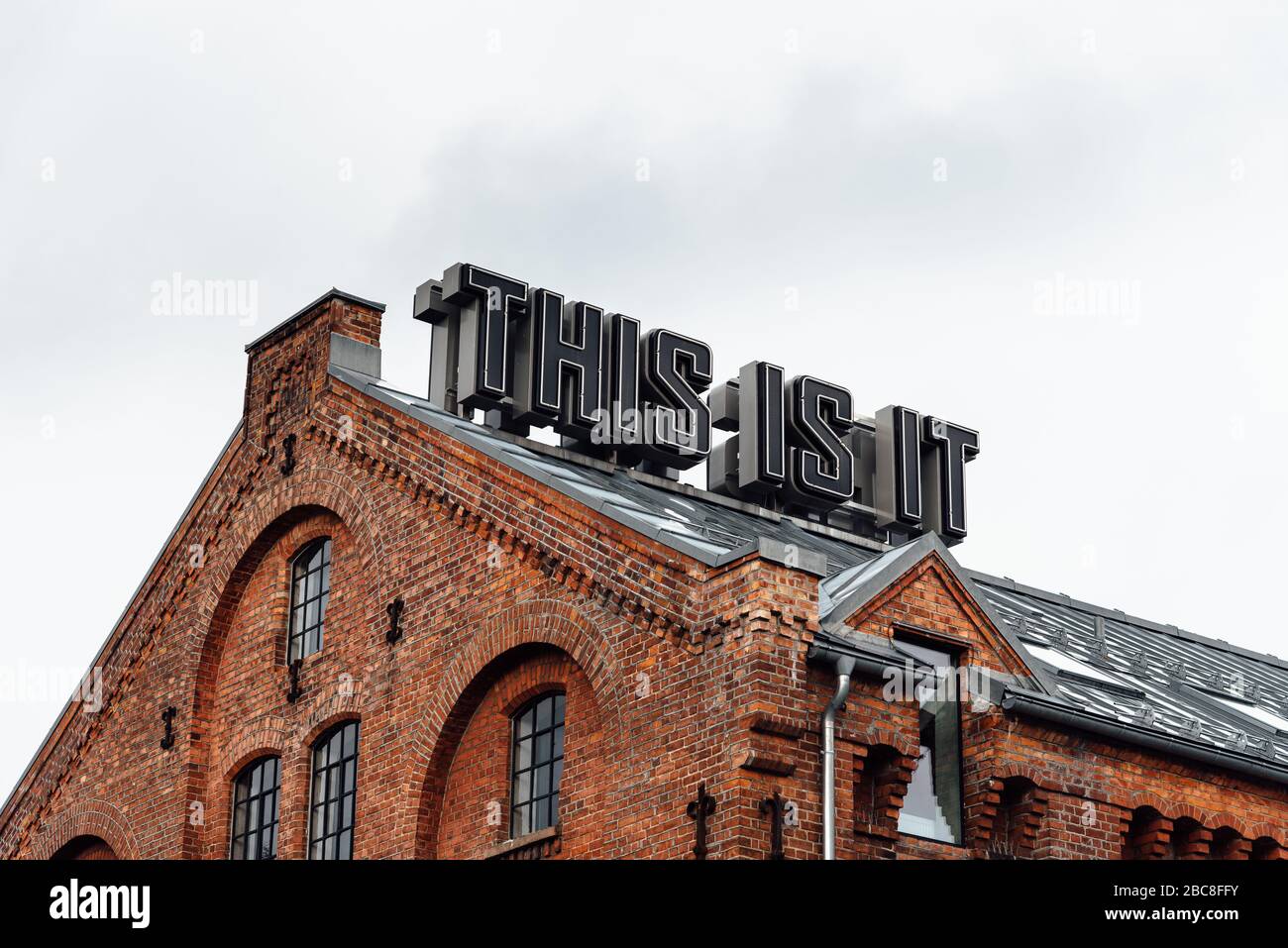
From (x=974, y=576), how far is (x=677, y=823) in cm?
1214

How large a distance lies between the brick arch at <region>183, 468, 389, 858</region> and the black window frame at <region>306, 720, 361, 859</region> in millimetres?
564

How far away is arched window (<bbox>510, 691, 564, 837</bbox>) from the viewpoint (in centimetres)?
2117

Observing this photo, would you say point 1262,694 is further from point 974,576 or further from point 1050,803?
point 1050,803

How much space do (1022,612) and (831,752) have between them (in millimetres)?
10227

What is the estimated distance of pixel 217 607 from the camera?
2642 centimetres

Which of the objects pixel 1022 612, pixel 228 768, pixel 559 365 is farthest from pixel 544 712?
pixel 1022 612

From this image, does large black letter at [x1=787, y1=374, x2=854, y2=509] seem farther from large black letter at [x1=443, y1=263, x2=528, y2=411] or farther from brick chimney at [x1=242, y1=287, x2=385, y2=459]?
brick chimney at [x1=242, y1=287, x2=385, y2=459]

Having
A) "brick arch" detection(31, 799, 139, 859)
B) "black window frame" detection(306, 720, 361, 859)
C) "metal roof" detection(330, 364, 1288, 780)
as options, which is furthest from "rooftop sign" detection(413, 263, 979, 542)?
"brick arch" detection(31, 799, 139, 859)

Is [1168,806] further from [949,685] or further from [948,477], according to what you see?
[948,477]

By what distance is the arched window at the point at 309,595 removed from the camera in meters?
25.1

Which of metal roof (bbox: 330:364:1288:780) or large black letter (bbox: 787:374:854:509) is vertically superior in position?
large black letter (bbox: 787:374:854:509)
